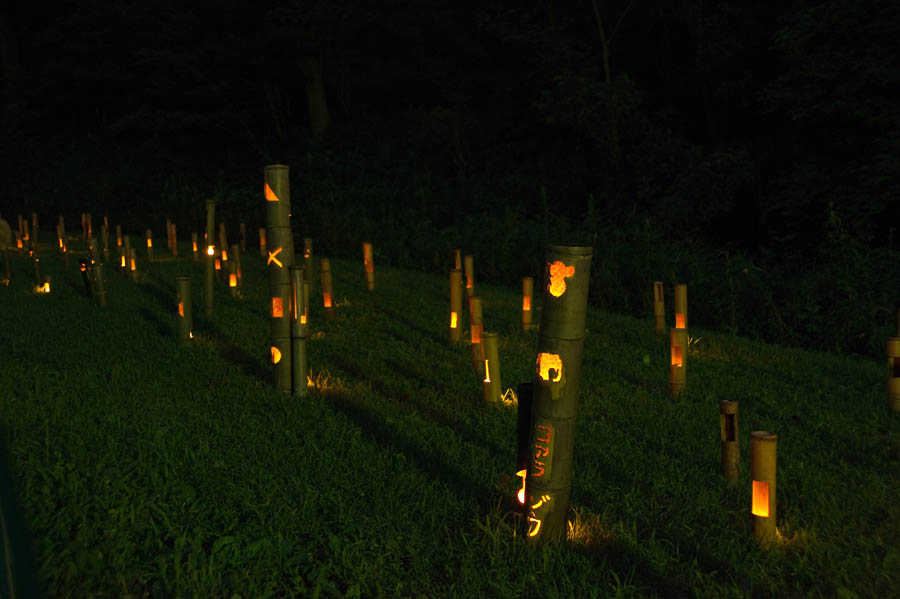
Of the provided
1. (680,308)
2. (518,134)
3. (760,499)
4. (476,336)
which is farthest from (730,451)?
(518,134)

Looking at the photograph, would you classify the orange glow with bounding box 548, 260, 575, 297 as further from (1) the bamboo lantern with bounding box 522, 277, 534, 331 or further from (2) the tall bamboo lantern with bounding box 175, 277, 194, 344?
(1) the bamboo lantern with bounding box 522, 277, 534, 331

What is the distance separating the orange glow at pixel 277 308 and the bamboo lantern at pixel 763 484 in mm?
3873

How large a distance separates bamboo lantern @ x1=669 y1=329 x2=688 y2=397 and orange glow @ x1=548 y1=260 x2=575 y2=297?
10.6 feet

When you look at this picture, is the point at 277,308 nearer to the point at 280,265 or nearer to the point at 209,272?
the point at 280,265

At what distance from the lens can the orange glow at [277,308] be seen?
21.6ft

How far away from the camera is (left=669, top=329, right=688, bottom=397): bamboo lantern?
6.75m

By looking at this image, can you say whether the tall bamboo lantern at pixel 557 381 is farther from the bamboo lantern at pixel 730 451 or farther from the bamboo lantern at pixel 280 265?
the bamboo lantern at pixel 280 265

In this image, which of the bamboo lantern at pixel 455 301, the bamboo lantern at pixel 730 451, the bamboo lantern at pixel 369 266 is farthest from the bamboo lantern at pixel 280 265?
the bamboo lantern at pixel 369 266

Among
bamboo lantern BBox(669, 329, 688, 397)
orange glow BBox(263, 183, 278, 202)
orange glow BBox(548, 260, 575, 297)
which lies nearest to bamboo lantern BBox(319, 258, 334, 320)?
orange glow BBox(263, 183, 278, 202)

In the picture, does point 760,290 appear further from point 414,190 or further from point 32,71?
point 32,71

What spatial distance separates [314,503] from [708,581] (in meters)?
2.06

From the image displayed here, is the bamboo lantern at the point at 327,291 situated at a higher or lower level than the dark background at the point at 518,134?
lower

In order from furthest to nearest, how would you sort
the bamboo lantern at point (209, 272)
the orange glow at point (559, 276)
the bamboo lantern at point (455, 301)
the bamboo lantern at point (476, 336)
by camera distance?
the bamboo lantern at point (209, 272) < the bamboo lantern at point (455, 301) < the bamboo lantern at point (476, 336) < the orange glow at point (559, 276)

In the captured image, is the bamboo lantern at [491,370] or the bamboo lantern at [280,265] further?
the bamboo lantern at [280,265]
